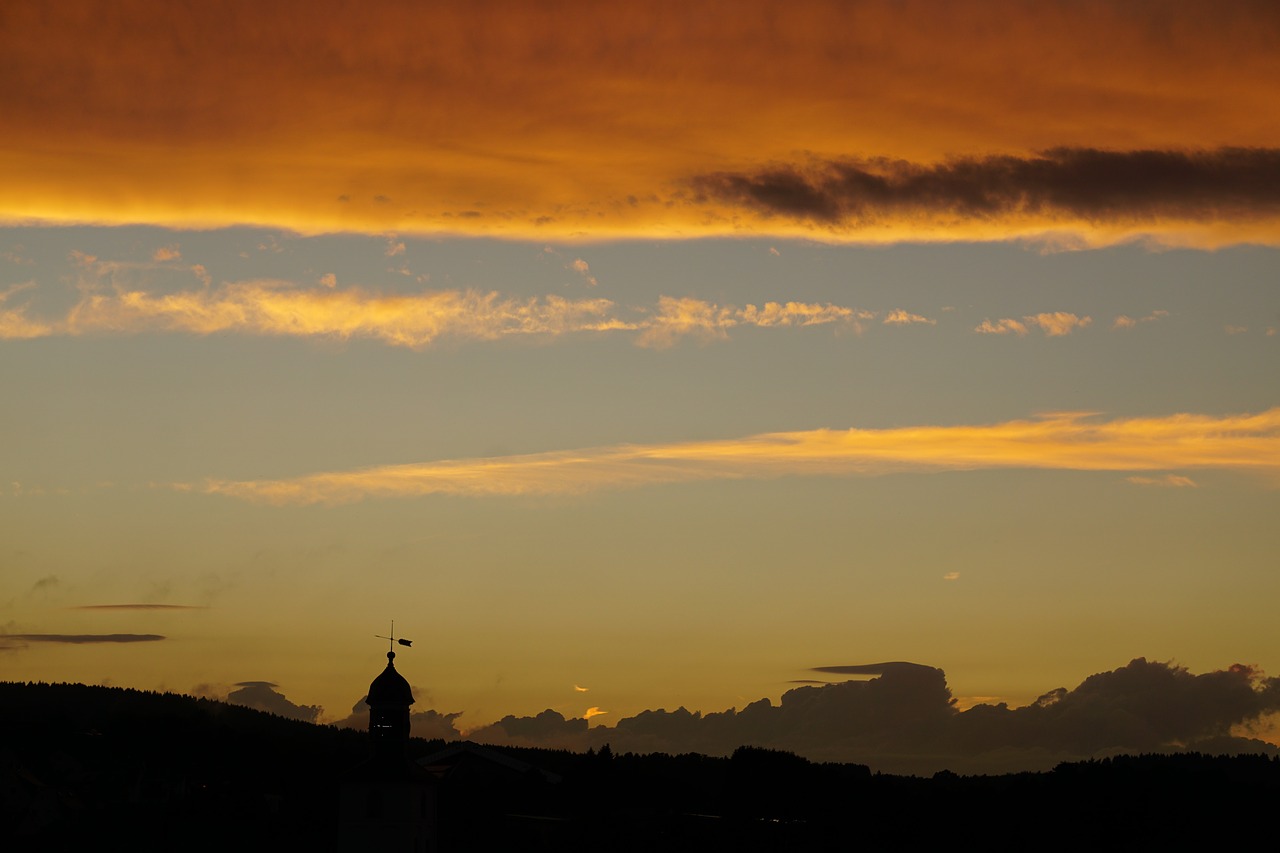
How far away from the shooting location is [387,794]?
126625 millimetres

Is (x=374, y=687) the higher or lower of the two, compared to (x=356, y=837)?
higher

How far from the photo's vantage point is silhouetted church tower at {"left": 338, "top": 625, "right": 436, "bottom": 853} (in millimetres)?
126562

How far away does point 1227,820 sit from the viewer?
16650 cm

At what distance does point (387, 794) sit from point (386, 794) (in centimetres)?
7

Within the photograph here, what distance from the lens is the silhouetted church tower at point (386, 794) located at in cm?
12656

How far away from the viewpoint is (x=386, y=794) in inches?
4985

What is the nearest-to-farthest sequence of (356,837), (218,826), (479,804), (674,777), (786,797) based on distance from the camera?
(356,837) → (479,804) → (218,826) → (786,797) → (674,777)

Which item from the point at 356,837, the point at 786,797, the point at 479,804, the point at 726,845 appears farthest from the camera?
the point at 786,797

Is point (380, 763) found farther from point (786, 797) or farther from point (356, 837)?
point (786, 797)

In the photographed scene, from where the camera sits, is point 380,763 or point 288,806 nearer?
point 380,763

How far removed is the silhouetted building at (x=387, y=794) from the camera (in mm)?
126562

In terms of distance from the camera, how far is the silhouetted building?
127 meters

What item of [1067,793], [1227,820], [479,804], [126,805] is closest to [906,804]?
[1067,793]

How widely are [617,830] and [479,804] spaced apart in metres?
17.2
